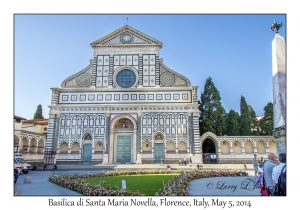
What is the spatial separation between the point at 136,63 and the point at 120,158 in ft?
43.1

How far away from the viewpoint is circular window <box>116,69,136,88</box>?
33062 mm

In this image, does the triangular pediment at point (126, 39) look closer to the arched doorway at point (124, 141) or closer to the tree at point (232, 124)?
the arched doorway at point (124, 141)

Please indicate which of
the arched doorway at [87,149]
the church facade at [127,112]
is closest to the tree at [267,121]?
the church facade at [127,112]

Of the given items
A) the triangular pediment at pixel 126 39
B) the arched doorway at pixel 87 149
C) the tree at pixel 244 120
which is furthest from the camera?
the tree at pixel 244 120

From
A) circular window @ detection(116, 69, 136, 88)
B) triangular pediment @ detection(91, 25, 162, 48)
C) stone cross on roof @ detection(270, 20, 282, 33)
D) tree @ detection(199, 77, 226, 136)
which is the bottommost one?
tree @ detection(199, 77, 226, 136)

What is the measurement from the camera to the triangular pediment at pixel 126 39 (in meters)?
33.7

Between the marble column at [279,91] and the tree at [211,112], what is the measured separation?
2546 centimetres

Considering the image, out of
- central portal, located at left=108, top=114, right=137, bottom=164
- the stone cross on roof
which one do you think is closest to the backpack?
the stone cross on roof

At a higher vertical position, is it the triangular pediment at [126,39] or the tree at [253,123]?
the triangular pediment at [126,39]

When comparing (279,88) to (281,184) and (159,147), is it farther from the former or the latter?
(159,147)

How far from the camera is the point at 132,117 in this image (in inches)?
1239

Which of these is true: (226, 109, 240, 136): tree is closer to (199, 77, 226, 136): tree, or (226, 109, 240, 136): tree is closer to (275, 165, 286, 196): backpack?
(199, 77, 226, 136): tree

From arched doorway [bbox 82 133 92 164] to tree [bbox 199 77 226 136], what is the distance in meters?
17.2
